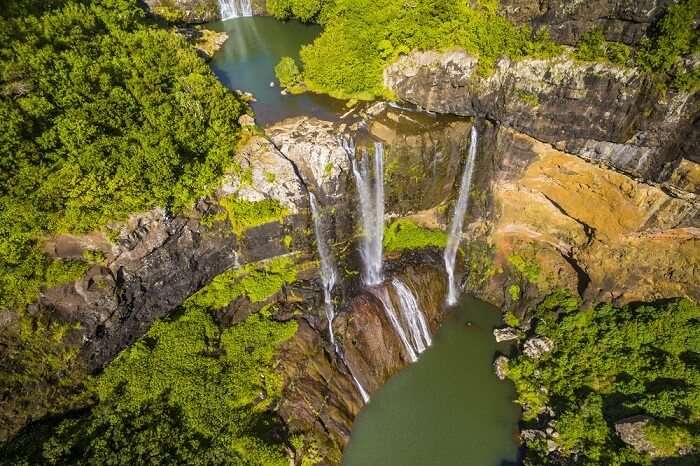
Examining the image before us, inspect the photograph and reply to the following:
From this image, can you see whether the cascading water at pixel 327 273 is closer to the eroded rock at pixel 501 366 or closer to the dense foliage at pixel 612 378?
the eroded rock at pixel 501 366

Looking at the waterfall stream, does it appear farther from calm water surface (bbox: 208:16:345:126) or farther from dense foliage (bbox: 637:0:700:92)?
dense foliage (bbox: 637:0:700:92)

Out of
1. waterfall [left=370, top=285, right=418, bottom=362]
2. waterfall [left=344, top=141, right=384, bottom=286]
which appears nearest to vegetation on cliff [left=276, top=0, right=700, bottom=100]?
waterfall [left=344, top=141, right=384, bottom=286]

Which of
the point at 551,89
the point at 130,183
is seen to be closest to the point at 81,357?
the point at 130,183

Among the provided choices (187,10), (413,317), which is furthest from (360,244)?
(187,10)

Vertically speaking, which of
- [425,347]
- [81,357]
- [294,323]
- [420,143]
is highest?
[420,143]

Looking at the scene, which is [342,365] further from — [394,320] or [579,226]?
[579,226]

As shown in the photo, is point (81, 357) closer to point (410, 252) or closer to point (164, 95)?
point (164, 95)
